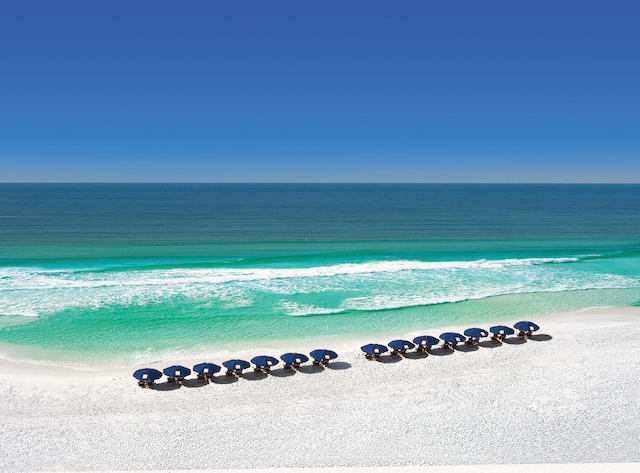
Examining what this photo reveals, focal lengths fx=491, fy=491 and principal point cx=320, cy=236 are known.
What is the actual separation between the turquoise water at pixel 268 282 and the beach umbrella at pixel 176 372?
324 cm

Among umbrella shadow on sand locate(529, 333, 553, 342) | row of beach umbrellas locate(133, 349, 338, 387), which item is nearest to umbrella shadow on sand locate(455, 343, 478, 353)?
umbrella shadow on sand locate(529, 333, 553, 342)

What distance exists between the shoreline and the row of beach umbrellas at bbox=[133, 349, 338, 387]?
77 cm

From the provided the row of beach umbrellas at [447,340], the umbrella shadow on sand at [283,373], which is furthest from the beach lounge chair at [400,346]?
the umbrella shadow on sand at [283,373]

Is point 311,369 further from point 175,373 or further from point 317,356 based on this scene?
point 175,373

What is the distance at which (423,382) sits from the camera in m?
18.1

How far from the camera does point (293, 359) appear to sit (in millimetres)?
19250

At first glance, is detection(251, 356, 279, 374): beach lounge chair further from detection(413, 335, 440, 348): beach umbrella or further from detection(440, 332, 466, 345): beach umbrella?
detection(440, 332, 466, 345): beach umbrella

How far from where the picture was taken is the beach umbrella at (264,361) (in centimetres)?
1866

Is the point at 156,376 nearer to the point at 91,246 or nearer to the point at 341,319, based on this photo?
the point at 341,319

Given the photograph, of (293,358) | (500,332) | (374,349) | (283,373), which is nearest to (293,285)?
(374,349)

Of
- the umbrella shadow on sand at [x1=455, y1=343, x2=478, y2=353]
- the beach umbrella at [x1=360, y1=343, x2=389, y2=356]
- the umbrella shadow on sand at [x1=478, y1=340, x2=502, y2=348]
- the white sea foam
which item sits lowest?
the umbrella shadow on sand at [x1=455, y1=343, x2=478, y2=353]

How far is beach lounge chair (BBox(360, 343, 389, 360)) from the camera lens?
20.2m

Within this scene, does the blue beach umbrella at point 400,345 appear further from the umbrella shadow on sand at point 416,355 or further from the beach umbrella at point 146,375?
A: the beach umbrella at point 146,375

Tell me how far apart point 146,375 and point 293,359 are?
5437 mm
